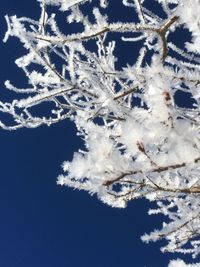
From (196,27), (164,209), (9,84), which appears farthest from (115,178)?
(164,209)

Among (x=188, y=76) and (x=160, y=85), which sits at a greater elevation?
(x=188, y=76)

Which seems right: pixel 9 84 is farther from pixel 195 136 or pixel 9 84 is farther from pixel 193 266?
pixel 195 136

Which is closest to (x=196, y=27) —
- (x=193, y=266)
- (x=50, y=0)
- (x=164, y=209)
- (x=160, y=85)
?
(x=160, y=85)

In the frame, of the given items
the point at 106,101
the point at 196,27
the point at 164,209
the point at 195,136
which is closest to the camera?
the point at 195,136

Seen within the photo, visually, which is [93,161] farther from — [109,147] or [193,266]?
[193,266]

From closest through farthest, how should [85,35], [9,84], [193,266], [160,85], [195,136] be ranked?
[160,85] < [195,136] < [85,35] < [193,266] < [9,84]

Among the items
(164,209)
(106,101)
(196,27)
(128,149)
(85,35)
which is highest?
(164,209)

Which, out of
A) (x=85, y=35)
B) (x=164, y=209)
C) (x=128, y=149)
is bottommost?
(x=128, y=149)

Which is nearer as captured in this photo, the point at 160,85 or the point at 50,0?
the point at 160,85

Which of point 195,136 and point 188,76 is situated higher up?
point 188,76
